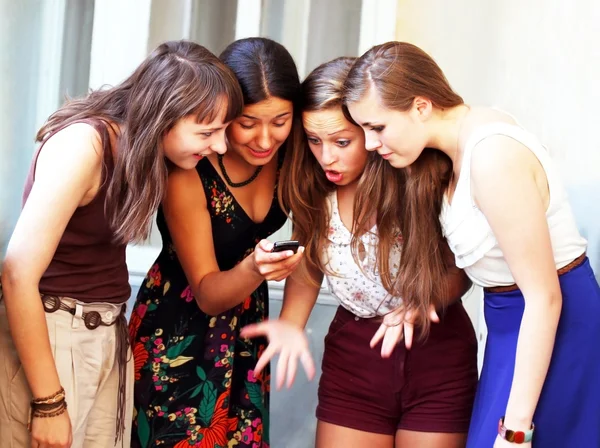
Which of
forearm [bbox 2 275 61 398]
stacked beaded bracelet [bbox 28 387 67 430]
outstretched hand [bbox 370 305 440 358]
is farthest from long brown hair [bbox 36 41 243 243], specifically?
outstretched hand [bbox 370 305 440 358]

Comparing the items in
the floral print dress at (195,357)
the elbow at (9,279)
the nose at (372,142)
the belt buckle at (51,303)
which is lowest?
the floral print dress at (195,357)

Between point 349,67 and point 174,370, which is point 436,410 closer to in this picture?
point 174,370

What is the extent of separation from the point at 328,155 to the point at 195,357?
52cm

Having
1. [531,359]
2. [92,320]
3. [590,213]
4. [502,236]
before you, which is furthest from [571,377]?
[92,320]

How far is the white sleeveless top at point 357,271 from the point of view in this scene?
168 centimetres

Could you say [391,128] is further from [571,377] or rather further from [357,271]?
[571,377]

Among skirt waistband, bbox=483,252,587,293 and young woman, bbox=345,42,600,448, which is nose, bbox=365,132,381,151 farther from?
skirt waistband, bbox=483,252,587,293

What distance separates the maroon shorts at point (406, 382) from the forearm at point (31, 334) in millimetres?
626

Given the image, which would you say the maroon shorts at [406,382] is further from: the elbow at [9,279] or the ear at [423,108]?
the elbow at [9,279]

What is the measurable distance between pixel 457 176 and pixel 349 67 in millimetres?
340

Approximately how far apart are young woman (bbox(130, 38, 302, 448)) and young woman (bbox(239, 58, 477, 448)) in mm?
62

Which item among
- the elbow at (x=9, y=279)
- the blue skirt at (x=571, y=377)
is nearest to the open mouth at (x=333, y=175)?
the blue skirt at (x=571, y=377)

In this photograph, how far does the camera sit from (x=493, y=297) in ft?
4.87

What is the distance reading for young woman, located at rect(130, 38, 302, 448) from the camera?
5.31ft
